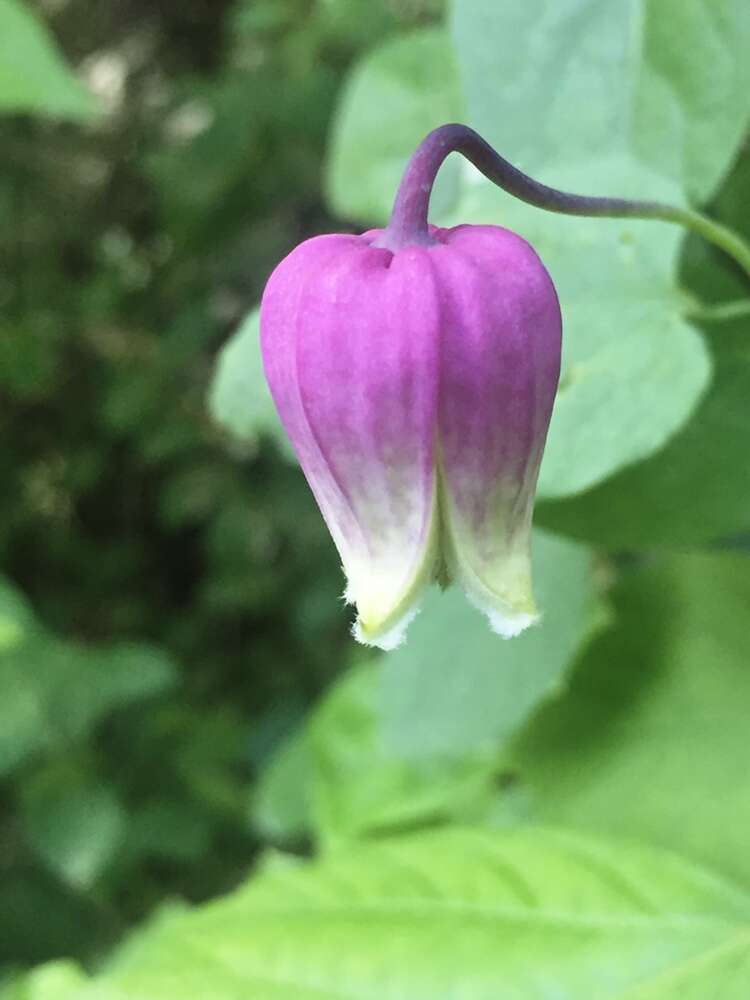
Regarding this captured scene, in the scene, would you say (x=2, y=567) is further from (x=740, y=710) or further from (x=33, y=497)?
(x=740, y=710)

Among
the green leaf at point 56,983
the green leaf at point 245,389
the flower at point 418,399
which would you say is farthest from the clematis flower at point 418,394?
the green leaf at point 56,983

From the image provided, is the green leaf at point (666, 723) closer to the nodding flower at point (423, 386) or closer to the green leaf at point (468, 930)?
the green leaf at point (468, 930)

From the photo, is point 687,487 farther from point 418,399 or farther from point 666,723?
point 418,399

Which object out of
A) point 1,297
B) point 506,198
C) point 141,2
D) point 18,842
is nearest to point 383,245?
point 506,198

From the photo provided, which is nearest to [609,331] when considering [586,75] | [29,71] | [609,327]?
[609,327]

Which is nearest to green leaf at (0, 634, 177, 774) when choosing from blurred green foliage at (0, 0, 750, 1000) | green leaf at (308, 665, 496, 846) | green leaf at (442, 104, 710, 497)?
blurred green foliage at (0, 0, 750, 1000)
